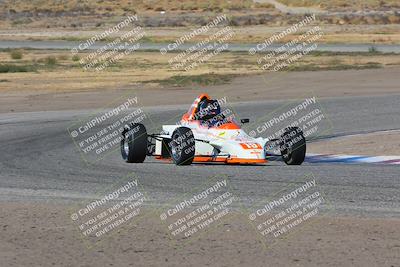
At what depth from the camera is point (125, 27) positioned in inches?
3666

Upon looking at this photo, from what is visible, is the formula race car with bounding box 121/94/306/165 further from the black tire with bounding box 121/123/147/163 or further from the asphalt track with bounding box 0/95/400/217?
the asphalt track with bounding box 0/95/400/217

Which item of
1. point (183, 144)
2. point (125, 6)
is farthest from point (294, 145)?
point (125, 6)

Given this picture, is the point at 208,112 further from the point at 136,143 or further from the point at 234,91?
the point at 234,91

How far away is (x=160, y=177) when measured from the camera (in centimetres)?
1748

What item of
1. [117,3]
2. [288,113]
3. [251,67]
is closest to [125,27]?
[251,67]

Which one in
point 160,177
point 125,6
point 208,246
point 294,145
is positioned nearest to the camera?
point 208,246

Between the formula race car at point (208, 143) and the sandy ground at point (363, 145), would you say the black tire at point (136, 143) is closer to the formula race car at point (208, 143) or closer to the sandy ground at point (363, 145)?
the formula race car at point (208, 143)

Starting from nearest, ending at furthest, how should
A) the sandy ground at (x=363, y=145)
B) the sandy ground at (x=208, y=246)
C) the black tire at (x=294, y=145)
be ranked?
the sandy ground at (x=208, y=246) < the black tire at (x=294, y=145) < the sandy ground at (x=363, y=145)

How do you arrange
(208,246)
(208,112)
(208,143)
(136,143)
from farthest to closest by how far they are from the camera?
1. (208,112)
2. (136,143)
3. (208,143)
4. (208,246)

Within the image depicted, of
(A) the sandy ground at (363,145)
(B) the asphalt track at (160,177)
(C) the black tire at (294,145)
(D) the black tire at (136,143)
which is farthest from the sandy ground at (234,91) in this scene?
(C) the black tire at (294,145)

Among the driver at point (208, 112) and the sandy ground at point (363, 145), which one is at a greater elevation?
the driver at point (208, 112)

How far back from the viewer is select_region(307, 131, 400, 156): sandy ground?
73.7 ft

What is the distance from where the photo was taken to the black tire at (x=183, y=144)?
1867 centimetres

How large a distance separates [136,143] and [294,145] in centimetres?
306
